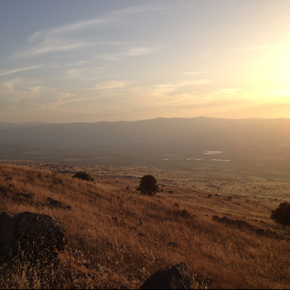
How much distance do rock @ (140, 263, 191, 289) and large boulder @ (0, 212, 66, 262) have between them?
2.33m

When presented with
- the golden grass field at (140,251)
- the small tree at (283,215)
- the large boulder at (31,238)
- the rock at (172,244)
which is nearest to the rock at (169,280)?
the golden grass field at (140,251)

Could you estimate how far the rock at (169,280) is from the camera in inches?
144

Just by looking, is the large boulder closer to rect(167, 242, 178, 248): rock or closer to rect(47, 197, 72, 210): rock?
rect(167, 242, 178, 248): rock

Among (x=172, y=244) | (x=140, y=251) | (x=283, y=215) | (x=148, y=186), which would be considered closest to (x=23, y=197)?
(x=140, y=251)

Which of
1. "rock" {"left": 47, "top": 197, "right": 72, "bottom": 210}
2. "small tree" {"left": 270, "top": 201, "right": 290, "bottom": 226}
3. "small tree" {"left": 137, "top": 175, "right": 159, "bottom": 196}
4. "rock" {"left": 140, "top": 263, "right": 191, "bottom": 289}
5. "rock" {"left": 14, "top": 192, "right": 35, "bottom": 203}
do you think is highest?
"rock" {"left": 140, "top": 263, "right": 191, "bottom": 289}

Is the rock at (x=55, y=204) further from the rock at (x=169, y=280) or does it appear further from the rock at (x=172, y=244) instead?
the rock at (x=169, y=280)

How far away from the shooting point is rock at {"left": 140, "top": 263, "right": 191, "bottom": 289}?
365 cm

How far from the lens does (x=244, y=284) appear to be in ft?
14.3

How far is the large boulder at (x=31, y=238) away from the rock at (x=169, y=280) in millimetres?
2333

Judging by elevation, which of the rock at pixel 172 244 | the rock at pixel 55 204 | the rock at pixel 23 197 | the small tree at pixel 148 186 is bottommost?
the small tree at pixel 148 186

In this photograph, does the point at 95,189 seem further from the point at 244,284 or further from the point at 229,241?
the point at 244,284

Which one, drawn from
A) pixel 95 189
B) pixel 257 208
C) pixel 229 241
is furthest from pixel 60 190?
pixel 257 208

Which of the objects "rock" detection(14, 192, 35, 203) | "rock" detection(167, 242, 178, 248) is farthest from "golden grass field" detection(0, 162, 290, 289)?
"rock" detection(14, 192, 35, 203)

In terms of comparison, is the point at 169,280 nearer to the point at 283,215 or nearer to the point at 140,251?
the point at 140,251
